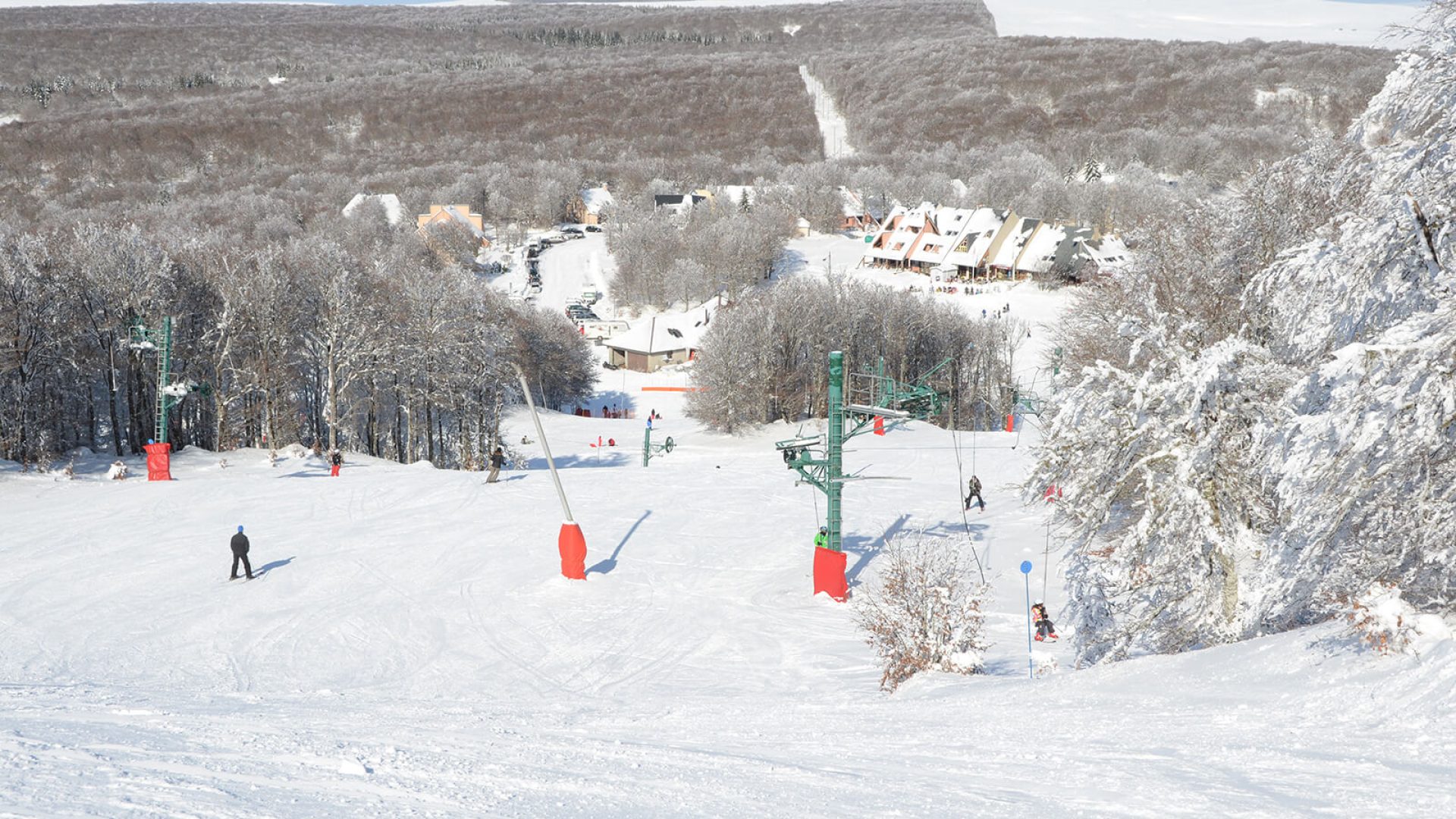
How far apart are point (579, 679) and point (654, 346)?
63.4 m

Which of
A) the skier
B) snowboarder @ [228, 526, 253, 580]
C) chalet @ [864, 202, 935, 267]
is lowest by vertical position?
the skier

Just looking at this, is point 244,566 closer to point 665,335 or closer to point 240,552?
point 240,552

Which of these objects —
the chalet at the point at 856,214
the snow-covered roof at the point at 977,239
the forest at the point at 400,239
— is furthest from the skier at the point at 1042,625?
the chalet at the point at 856,214

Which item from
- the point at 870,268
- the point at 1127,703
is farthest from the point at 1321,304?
the point at 870,268

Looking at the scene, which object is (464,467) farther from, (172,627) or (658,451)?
(172,627)

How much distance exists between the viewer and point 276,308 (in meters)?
42.3

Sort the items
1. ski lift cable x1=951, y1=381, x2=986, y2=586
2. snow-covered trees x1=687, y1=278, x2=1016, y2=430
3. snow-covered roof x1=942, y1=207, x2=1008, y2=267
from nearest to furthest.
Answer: ski lift cable x1=951, y1=381, x2=986, y2=586 < snow-covered trees x1=687, y1=278, x2=1016, y2=430 < snow-covered roof x1=942, y1=207, x2=1008, y2=267

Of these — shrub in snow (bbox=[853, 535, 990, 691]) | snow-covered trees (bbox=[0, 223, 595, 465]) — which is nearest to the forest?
snow-covered trees (bbox=[0, 223, 595, 465])

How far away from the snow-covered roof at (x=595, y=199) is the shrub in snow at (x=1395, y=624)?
133 metres

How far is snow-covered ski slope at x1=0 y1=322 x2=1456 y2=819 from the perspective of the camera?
24.8 ft

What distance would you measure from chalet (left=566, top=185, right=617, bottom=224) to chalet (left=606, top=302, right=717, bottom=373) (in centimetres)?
6220

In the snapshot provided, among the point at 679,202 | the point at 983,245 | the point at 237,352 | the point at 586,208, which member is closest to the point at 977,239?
the point at 983,245

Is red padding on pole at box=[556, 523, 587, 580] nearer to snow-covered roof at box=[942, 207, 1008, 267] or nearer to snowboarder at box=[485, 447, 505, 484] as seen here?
snowboarder at box=[485, 447, 505, 484]

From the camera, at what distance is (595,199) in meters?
144
